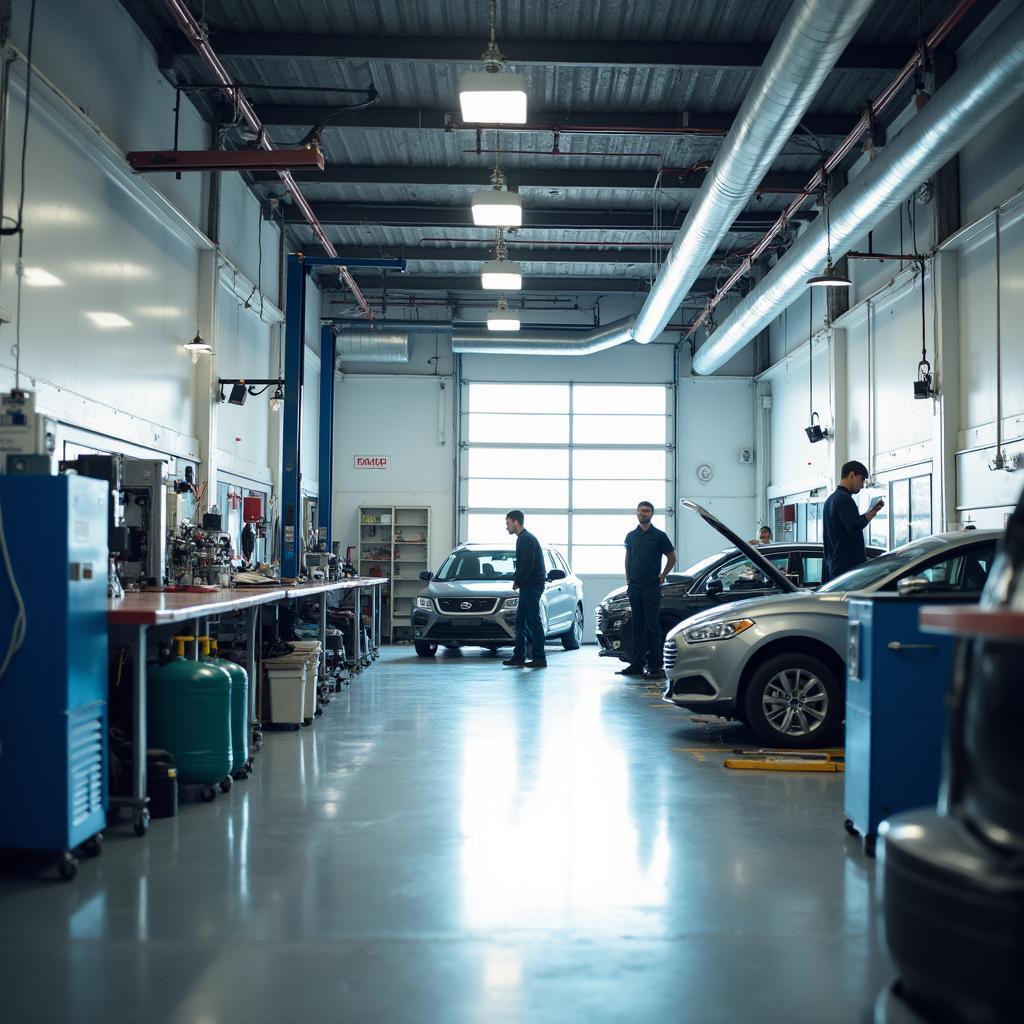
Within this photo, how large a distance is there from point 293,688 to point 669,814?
3.51m

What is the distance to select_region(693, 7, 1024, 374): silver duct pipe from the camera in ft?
24.3

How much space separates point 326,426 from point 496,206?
21.3ft

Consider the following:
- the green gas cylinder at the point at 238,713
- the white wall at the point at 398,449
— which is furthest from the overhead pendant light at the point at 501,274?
the green gas cylinder at the point at 238,713

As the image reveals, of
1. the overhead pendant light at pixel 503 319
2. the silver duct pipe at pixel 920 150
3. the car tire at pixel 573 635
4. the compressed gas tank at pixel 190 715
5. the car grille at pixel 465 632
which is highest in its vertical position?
the overhead pendant light at pixel 503 319

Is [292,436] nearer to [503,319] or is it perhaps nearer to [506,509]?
[503,319]

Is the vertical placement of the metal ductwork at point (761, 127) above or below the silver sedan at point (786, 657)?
above

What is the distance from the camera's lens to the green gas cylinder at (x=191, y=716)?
536cm

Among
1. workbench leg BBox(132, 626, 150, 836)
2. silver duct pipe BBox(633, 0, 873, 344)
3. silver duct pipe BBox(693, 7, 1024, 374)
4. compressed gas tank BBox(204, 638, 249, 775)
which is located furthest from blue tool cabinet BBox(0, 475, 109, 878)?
silver duct pipe BBox(693, 7, 1024, 374)

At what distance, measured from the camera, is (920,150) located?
8.79m

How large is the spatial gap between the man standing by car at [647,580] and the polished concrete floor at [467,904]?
4322 millimetres

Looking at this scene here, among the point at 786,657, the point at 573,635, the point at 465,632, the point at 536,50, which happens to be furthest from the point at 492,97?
the point at 573,635

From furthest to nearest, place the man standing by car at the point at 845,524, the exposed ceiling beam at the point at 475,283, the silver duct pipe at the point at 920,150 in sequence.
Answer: the exposed ceiling beam at the point at 475,283 < the man standing by car at the point at 845,524 < the silver duct pipe at the point at 920,150

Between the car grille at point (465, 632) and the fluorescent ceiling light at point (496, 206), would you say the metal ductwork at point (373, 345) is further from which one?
the fluorescent ceiling light at point (496, 206)

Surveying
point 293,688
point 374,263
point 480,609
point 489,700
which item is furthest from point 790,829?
point 374,263
